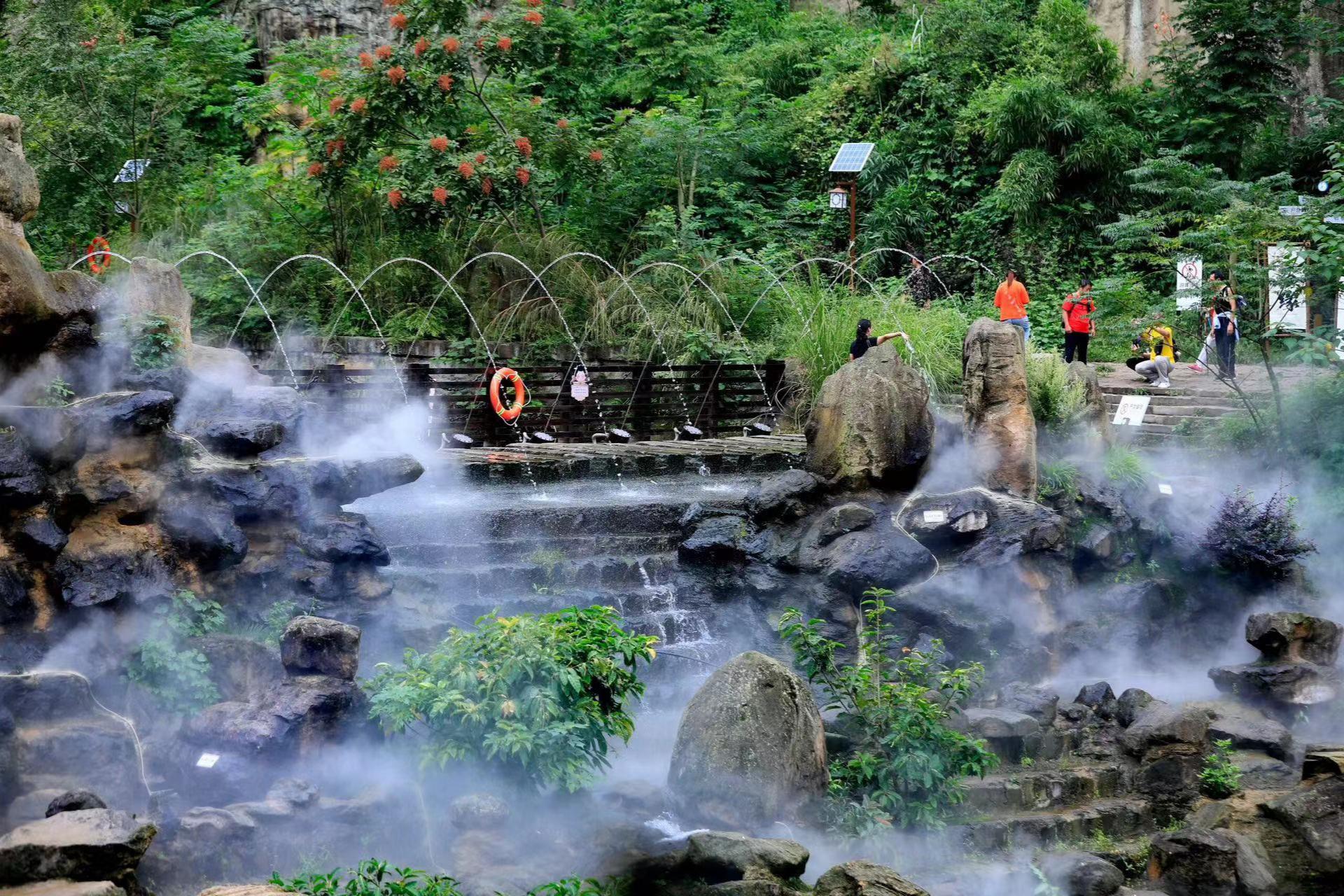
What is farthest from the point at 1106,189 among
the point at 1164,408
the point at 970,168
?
the point at 1164,408

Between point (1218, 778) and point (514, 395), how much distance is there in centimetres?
875

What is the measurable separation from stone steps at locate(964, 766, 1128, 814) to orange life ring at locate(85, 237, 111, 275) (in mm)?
11883

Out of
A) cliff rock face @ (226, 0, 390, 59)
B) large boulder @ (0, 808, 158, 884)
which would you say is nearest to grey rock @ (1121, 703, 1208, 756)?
large boulder @ (0, 808, 158, 884)

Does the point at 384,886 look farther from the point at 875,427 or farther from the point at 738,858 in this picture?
the point at 875,427

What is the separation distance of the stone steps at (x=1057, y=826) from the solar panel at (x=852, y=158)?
11.3 m

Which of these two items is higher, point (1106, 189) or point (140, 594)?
point (1106, 189)

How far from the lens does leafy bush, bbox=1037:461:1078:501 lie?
12758 millimetres

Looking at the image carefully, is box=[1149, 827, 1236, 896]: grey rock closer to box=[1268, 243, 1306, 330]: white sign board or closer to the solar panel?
box=[1268, 243, 1306, 330]: white sign board

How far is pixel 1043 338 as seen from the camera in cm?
2147

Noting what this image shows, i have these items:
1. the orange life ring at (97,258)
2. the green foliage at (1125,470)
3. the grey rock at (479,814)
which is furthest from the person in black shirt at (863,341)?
the orange life ring at (97,258)

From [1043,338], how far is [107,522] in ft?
53.1

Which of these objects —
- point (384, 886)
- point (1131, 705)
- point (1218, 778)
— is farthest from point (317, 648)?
point (1218, 778)

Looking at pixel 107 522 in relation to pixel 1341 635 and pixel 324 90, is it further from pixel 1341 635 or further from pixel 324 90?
pixel 324 90

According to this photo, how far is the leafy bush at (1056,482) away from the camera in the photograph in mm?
12758
